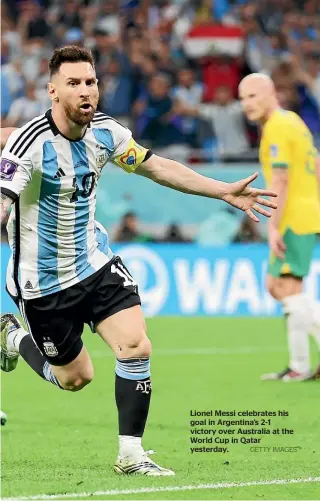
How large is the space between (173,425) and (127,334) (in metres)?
1.80

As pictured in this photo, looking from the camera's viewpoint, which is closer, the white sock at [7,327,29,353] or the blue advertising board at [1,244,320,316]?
the white sock at [7,327,29,353]

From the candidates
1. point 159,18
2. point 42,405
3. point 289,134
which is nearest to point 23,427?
point 42,405

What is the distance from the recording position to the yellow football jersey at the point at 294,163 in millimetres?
9589

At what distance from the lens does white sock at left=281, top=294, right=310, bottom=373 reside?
9.46 metres

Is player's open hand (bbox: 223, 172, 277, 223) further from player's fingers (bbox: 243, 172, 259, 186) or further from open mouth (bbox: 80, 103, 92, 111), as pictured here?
open mouth (bbox: 80, 103, 92, 111)

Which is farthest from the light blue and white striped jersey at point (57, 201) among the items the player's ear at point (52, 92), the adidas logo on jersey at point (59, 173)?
the player's ear at point (52, 92)

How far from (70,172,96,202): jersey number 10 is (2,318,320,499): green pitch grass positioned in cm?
145

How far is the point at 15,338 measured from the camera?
7.38 metres

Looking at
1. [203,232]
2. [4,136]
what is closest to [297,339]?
[4,136]

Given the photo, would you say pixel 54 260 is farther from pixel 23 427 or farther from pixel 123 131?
pixel 23 427

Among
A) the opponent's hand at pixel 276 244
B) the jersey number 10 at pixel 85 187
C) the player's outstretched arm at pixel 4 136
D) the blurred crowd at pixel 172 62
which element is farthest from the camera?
the blurred crowd at pixel 172 62

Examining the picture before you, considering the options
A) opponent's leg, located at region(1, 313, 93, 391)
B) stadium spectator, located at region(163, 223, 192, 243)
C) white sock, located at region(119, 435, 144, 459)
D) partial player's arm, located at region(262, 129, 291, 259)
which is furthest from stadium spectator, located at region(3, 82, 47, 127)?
white sock, located at region(119, 435, 144, 459)

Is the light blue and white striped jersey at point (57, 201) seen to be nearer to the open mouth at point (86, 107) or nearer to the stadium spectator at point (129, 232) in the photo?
the open mouth at point (86, 107)

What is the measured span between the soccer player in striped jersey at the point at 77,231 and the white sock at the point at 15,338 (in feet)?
3.03
